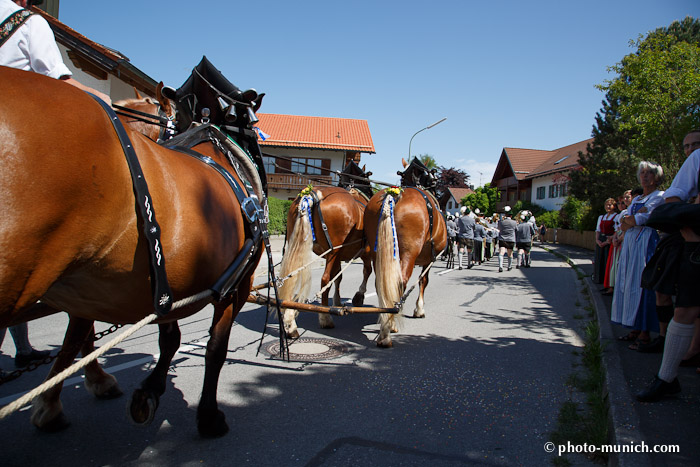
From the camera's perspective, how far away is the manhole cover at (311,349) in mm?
4691

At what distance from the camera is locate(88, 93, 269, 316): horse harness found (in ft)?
5.86

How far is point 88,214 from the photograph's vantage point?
1597 millimetres

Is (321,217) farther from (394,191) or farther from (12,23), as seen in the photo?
(12,23)

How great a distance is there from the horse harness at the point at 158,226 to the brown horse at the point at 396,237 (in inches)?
98.5

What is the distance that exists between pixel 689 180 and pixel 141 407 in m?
4.31

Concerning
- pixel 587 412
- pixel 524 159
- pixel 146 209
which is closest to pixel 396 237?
pixel 587 412

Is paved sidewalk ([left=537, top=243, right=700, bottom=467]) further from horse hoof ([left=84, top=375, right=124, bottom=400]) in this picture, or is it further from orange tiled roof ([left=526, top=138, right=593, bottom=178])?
orange tiled roof ([left=526, top=138, right=593, bottom=178])

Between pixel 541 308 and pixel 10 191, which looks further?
pixel 541 308

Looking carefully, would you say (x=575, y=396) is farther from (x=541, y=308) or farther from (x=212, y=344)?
(x=541, y=308)

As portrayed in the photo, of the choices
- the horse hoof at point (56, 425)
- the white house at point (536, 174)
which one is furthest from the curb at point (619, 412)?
the white house at point (536, 174)

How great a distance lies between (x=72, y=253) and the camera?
1.57 meters

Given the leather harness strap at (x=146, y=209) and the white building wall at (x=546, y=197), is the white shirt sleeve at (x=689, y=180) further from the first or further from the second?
the white building wall at (x=546, y=197)

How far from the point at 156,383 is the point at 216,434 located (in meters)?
0.51

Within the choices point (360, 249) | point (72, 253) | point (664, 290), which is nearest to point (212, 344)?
point (72, 253)
